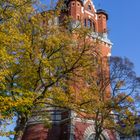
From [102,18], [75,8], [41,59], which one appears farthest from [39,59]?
[102,18]

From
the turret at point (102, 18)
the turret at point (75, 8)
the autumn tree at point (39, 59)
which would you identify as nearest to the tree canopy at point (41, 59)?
the autumn tree at point (39, 59)

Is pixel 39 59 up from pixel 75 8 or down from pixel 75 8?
down

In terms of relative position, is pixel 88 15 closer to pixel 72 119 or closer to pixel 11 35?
pixel 72 119

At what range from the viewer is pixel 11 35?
13.4m

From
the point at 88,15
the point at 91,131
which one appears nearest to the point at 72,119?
the point at 91,131

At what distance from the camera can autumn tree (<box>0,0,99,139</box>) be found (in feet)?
47.7

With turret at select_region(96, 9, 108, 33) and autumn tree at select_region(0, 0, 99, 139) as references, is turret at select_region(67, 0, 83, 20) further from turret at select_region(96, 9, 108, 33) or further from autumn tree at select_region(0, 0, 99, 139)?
autumn tree at select_region(0, 0, 99, 139)

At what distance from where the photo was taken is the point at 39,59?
1452 cm

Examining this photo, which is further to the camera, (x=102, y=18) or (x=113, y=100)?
(x=102, y=18)

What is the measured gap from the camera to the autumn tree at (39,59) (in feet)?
47.7

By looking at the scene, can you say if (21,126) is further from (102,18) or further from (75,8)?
(102,18)

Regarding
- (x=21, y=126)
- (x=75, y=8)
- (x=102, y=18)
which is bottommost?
(x=21, y=126)

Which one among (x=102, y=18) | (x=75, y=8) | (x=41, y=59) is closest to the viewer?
(x=41, y=59)

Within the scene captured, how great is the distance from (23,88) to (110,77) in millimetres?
11593
